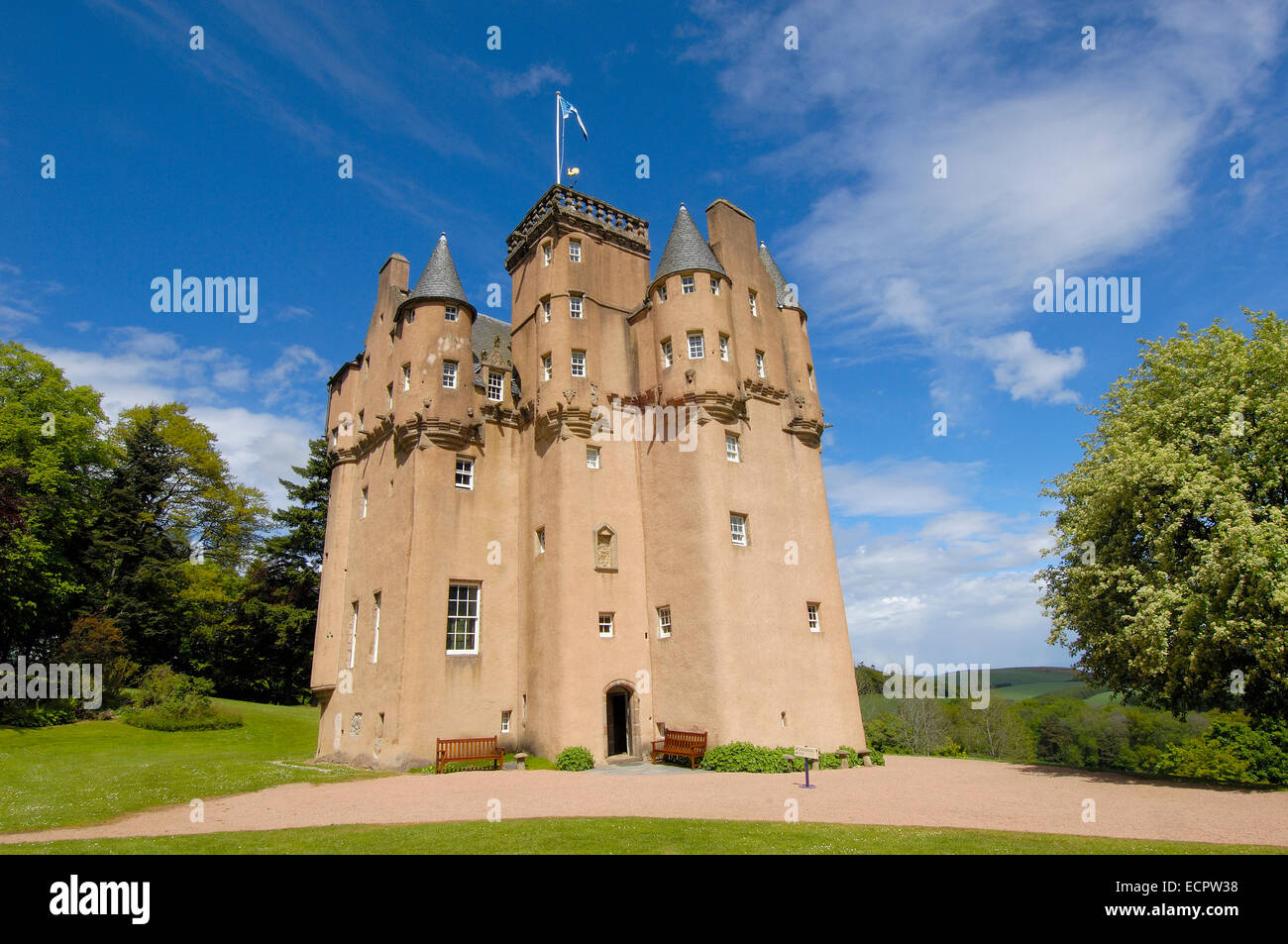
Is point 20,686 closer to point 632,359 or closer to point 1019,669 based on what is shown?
point 632,359

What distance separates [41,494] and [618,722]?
36082mm

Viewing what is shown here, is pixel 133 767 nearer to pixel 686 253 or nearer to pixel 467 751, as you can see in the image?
pixel 467 751

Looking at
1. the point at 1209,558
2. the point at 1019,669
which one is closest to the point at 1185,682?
the point at 1209,558

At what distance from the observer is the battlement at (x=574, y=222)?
36.0 metres

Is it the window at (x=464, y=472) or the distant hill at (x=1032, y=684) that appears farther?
the distant hill at (x=1032, y=684)

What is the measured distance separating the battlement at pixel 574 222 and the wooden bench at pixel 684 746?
84.0ft

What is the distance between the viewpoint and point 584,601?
30469 millimetres

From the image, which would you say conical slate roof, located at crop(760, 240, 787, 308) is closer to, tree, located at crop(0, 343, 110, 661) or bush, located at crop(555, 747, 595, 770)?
bush, located at crop(555, 747, 595, 770)

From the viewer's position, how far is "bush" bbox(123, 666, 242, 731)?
36.6m

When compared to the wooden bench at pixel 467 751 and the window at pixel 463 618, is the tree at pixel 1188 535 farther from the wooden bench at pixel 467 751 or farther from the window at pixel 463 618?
the window at pixel 463 618

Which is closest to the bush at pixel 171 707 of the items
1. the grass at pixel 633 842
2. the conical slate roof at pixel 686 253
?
the grass at pixel 633 842

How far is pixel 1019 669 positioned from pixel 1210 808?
189 m

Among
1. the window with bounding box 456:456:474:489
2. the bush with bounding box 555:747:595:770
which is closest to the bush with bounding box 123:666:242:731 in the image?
the window with bounding box 456:456:474:489

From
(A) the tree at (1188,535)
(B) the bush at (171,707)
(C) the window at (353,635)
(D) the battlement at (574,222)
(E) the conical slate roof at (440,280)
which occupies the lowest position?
(B) the bush at (171,707)
